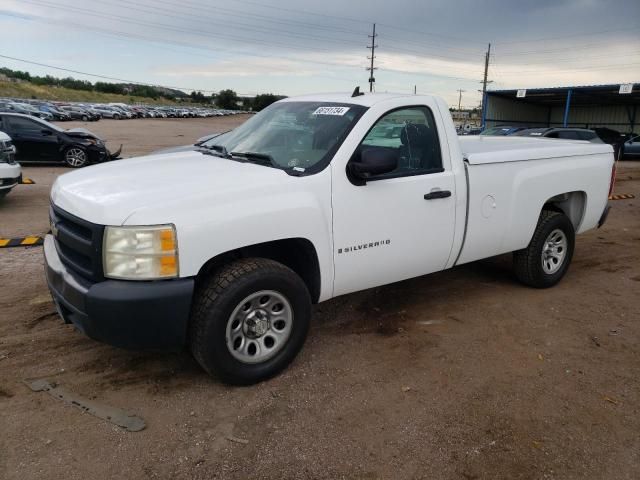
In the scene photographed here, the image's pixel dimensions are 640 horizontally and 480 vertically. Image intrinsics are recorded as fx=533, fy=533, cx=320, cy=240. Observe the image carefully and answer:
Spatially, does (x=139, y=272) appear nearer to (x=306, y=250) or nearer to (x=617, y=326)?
(x=306, y=250)

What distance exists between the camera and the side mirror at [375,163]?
3.53 m

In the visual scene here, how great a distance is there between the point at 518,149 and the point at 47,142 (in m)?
13.8

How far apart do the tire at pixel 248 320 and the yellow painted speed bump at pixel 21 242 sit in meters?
4.55

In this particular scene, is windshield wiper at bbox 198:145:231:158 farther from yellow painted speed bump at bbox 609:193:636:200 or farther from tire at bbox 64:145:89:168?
tire at bbox 64:145:89:168

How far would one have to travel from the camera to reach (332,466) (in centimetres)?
276

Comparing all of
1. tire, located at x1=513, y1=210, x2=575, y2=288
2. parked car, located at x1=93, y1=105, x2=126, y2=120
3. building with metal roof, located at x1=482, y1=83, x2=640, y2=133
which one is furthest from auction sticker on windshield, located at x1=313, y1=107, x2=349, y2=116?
parked car, located at x1=93, y1=105, x2=126, y2=120

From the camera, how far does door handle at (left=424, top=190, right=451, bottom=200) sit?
13.4 ft

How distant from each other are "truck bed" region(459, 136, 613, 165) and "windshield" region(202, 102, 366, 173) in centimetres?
121

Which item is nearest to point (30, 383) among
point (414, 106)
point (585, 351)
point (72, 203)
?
point (72, 203)

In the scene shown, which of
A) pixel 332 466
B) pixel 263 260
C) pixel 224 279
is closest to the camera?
pixel 332 466

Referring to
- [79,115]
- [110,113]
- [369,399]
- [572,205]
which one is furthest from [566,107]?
[110,113]

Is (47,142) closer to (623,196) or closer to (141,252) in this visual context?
(141,252)

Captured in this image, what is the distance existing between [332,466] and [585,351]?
2.42 metres

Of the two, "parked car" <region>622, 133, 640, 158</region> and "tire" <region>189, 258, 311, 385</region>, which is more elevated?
"parked car" <region>622, 133, 640, 158</region>
